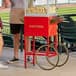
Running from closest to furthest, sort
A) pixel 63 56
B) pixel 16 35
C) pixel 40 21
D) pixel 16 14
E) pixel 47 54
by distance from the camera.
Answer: pixel 40 21 < pixel 47 54 < pixel 16 14 < pixel 16 35 < pixel 63 56

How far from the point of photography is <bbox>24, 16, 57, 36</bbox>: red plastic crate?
22.5ft

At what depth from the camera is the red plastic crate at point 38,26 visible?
6.87 m

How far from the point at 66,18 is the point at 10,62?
2.09m

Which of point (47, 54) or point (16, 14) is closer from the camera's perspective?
point (47, 54)

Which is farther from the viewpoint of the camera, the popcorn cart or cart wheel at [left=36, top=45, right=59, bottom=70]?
cart wheel at [left=36, top=45, right=59, bottom=70]

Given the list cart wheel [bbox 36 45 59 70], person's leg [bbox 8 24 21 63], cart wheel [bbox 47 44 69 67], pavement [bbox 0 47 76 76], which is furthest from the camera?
person's leg [bbox 8 24 21 63]

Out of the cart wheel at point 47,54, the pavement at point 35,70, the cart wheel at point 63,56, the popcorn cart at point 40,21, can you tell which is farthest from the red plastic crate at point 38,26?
the pavement at point 35,70

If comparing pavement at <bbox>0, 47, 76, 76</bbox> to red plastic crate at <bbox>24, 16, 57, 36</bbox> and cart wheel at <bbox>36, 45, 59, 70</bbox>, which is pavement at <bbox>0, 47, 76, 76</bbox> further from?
red plastic crate at <bbox>24, 16, 57, 36</bbox>

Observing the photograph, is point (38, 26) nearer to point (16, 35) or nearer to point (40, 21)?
point (40, 21)

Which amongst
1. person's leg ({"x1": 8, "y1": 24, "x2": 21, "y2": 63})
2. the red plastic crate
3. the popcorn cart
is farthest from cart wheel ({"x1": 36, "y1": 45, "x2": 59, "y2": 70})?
person's leg ({"x1": 8, "y1": 24, "x2": 21, "y2": 63})

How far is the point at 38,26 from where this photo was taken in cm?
695

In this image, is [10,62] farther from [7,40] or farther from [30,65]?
[7,40]

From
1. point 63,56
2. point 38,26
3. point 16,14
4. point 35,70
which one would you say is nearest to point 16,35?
point 16,14

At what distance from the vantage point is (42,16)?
6914 mm
